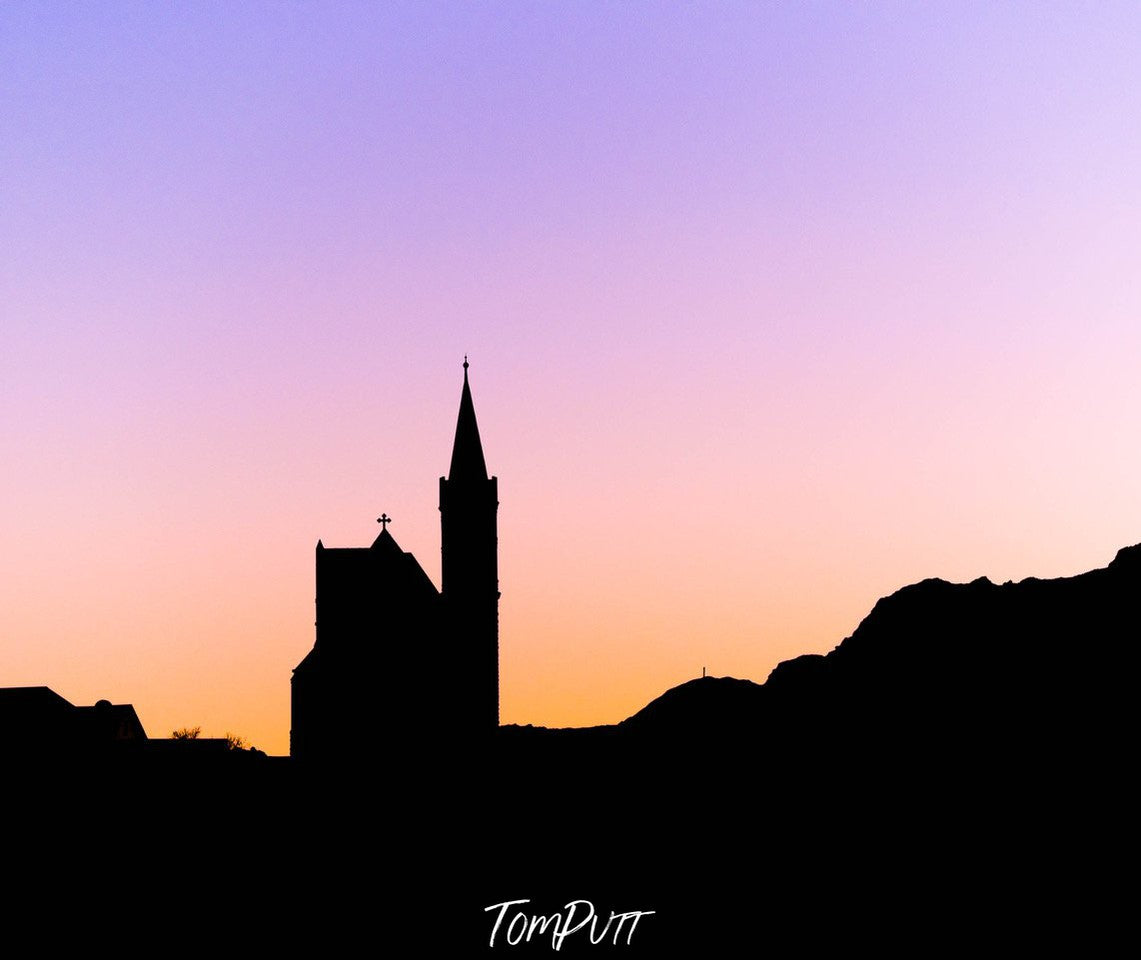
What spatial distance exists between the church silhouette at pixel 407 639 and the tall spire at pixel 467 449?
0.06 m

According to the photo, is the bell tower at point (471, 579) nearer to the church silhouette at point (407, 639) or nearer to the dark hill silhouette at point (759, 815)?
the church silhouette at point (407, 639)

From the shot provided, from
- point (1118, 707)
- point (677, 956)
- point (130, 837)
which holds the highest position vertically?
point (1118, 707)

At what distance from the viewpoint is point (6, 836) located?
59500 millimetres

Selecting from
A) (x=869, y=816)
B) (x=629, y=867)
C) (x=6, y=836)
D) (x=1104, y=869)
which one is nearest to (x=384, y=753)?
(x=629, y=867)

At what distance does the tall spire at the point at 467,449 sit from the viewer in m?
69.9

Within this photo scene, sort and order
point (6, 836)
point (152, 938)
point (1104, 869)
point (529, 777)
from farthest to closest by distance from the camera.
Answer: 1. point (529, 777)
2. point (1104, 869)
3. point (6, 836)
4. point (152, 938)

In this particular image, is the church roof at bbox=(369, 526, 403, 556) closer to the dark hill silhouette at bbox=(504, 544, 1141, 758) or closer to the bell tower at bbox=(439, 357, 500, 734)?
the bell tower at bbox=(439, 357, 500, 734)

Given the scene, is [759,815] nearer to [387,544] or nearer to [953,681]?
[953,681]

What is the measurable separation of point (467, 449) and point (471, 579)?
5.74 meters

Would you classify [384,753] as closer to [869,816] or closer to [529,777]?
[529,777]

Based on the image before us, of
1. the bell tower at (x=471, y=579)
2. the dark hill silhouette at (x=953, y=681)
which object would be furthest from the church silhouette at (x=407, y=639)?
the dark hill silhouette at (x=953, y=681)

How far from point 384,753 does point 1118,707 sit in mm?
37311

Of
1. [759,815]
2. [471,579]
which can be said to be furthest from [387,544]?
[759,815]

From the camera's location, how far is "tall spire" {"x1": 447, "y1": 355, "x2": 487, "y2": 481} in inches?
2753
